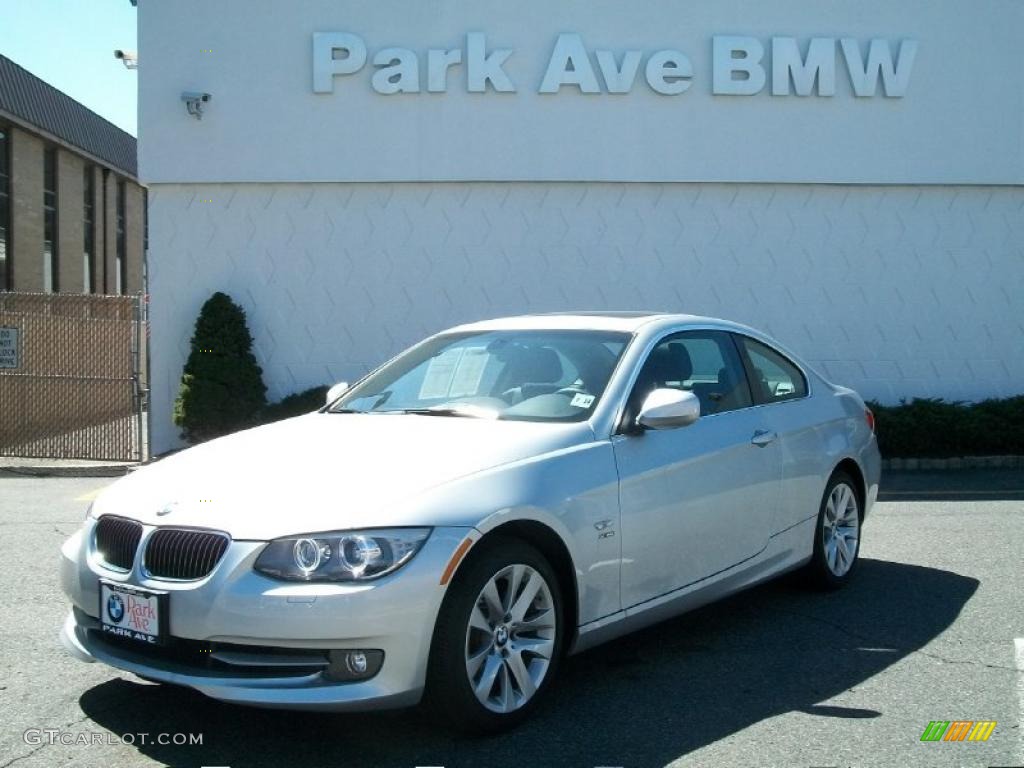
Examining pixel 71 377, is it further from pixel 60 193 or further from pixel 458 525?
pixel 60 193

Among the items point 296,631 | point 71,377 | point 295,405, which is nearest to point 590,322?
point 296,631

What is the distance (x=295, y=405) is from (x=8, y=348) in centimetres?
416

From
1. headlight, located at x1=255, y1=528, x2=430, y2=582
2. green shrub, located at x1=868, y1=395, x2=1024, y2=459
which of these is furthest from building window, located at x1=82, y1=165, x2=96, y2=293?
headlight, located at x1=255, y1=528, x2=430, y2=582

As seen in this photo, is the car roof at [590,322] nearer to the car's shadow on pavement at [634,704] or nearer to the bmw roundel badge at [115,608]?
the car's shadow on pavement at [634,704]

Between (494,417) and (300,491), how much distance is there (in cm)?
117

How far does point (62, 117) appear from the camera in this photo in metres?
26.9

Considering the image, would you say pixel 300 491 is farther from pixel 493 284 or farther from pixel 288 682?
pixel 493 284

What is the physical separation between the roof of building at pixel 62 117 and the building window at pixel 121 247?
1027 mm

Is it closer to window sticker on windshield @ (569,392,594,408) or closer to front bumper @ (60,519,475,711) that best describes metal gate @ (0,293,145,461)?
window sticker on windshield @ (569,392,594,408)

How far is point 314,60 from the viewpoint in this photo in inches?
571

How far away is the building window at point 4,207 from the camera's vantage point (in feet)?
79.6

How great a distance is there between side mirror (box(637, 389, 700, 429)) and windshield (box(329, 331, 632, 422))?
24 centimetres

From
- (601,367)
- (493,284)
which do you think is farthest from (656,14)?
(601,367)

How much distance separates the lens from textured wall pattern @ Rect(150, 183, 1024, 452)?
14719mm
